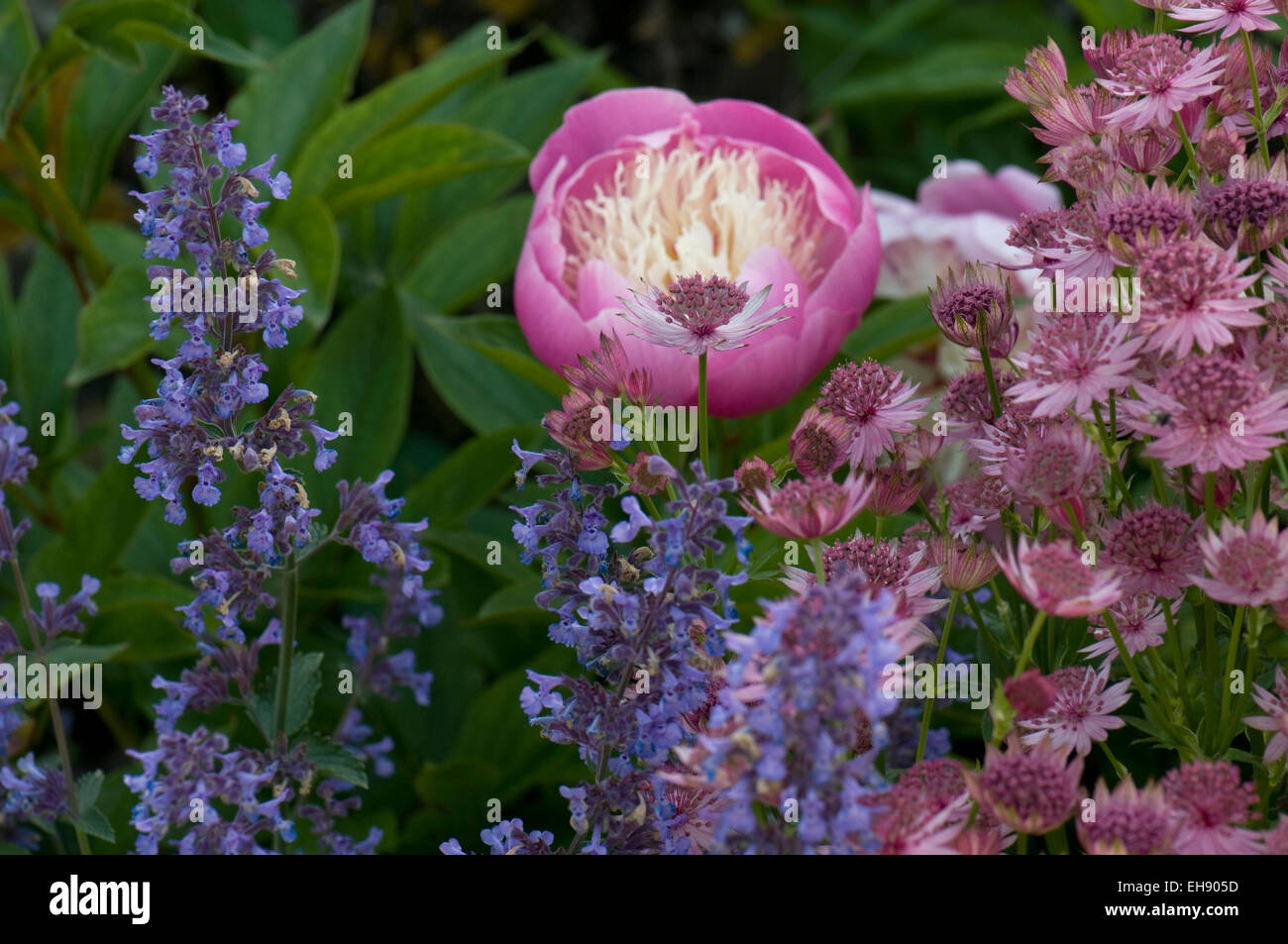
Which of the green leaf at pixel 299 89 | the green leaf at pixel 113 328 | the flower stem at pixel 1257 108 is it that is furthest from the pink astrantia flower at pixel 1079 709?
the green leaf at pixel 299 89

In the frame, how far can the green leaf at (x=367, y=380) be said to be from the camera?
872 mm

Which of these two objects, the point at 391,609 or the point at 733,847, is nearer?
the point at 733,847

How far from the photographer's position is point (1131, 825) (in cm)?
41

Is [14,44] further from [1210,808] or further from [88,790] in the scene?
[1210,808]

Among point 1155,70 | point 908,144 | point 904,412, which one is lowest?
point 904,412

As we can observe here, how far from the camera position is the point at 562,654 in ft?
2.72

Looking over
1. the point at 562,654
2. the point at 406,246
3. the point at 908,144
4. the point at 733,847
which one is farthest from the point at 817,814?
the point at 908,144

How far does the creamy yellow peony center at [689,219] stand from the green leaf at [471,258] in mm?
240

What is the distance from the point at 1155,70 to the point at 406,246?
2.26 feet

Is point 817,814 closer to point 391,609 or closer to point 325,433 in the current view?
point 325,433

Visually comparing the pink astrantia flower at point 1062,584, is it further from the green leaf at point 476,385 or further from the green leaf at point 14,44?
the green leaf at point 14,44

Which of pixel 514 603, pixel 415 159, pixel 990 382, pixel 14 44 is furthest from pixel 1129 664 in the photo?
pixel 14 44

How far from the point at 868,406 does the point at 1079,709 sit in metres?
0.14

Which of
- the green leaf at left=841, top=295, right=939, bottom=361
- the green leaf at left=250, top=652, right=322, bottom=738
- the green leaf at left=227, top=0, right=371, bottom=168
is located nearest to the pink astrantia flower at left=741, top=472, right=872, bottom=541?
the green leaf at left=250, top=652, right=322, bottom=738
